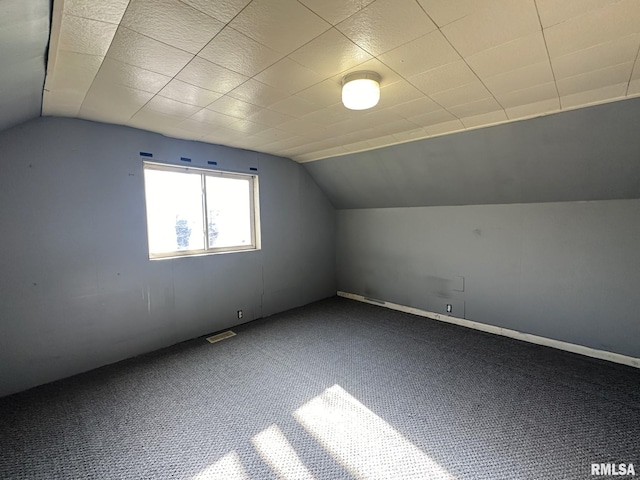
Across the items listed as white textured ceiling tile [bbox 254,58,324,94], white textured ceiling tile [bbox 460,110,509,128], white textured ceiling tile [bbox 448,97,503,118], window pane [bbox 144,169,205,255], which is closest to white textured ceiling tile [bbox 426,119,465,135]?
white textured ceiling tile [bbox 460,110,509,128]

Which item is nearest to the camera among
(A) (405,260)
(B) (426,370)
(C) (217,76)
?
Result: (C) (217,76)

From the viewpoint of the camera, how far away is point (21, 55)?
1.46m

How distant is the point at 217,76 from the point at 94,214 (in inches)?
75.5

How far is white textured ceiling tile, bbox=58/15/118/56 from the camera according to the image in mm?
1324

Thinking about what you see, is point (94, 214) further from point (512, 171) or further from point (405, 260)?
point (512, 171)

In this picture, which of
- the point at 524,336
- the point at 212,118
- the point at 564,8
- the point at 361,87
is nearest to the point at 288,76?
the point at 361,87

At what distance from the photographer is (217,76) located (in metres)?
1.88

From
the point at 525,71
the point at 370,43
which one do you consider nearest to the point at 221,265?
the point at 370,43

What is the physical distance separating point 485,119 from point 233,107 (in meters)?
2.28

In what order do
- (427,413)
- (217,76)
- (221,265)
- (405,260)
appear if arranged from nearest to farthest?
(217,76) < (427,413) < (221,265) < (405,260)

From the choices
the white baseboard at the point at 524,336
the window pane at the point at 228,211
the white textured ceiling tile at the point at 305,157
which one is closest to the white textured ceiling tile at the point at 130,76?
the window pane at the point at 228,211

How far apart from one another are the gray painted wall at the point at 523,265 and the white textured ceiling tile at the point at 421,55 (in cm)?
237

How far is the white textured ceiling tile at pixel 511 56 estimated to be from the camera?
1.54m

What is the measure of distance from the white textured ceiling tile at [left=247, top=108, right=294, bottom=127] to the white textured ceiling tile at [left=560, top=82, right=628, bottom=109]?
2.25 m
